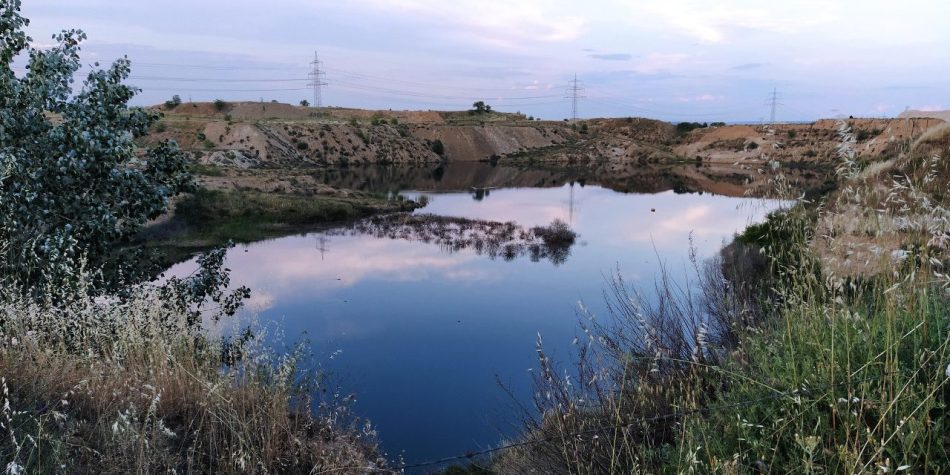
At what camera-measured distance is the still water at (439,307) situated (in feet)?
39.0

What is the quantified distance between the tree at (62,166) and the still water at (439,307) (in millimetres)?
3192

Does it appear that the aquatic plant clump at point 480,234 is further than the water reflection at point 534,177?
No

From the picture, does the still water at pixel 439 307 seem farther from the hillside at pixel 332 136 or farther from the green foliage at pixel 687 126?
the green foliage at pixel 687 126

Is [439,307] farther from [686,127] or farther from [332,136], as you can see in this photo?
[686,127]

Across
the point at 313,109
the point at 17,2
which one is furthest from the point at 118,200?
the point at 313,109

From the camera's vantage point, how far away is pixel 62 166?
24.9 ft

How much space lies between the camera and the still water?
11.9 meters

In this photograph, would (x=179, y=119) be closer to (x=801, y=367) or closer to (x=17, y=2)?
(x=17, y=2)

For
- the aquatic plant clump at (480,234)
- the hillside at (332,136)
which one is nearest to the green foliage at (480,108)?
the hillside at (332,136)

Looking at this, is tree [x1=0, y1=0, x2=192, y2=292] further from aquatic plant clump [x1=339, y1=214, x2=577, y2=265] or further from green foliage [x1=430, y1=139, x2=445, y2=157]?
green foliage [x1=430, y1=139, x2=445, y2=157]

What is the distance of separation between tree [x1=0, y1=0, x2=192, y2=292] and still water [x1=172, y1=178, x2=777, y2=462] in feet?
10.5

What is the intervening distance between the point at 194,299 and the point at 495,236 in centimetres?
2288

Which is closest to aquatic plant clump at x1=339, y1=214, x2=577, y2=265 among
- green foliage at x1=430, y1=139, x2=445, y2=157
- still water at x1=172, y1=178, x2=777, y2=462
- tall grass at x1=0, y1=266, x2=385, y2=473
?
still water at x1=172, y1=178, x2=777, y2=462

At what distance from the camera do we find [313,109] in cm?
12512
